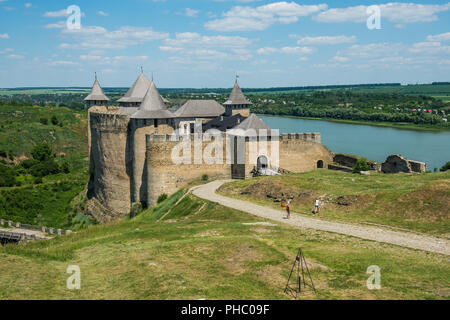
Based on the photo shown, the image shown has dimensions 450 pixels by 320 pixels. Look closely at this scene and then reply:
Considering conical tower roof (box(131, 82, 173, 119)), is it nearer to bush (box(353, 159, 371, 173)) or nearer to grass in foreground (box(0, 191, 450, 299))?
grass in foreground (box(0, 191, 450, 299))

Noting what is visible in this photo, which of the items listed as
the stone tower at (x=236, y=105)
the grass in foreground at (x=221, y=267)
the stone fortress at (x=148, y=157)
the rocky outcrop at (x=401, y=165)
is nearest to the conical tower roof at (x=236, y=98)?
the stone tower at (x=236, y=105)

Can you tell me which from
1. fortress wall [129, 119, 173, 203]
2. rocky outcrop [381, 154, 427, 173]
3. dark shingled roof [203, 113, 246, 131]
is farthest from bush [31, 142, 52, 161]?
rocky outcrop [381, 154, 427, 173]

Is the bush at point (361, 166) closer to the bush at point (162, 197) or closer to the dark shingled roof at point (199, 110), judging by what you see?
the bush at point (162, 197)

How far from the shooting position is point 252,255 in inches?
379

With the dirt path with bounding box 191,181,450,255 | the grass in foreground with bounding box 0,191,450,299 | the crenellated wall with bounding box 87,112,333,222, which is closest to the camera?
the grass in foreground with bounding box 0,191,450,299

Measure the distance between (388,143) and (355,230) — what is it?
48433 millimetres

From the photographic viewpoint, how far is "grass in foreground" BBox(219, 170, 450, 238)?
12.6m

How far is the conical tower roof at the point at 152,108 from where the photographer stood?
21.7 m

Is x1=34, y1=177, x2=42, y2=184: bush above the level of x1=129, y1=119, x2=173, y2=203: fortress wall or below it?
below

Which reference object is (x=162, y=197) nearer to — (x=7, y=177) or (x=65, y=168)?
(x=7, y=177)

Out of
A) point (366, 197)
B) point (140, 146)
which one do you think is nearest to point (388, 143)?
point (140, 146)

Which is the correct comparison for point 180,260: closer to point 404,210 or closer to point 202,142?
point 404,210

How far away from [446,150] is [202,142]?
39014mm

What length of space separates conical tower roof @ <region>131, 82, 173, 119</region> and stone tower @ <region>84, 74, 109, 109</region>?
819cm
